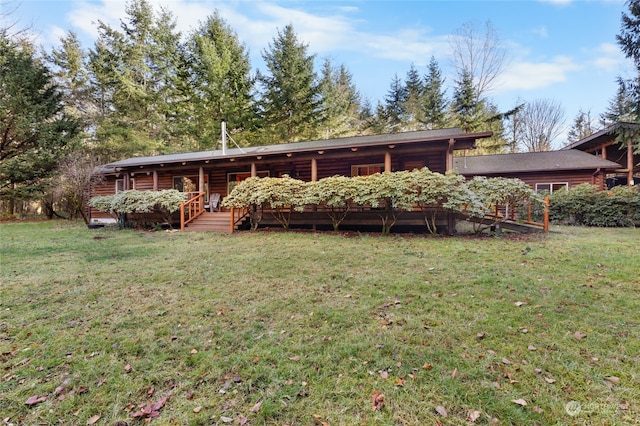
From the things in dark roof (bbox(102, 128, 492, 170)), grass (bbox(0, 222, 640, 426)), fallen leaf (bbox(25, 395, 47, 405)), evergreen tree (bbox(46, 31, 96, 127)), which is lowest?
fallen leaf (bbox(25, 395, 47, 405))

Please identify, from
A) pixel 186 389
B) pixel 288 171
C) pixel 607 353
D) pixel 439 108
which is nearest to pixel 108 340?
pixel 186 389

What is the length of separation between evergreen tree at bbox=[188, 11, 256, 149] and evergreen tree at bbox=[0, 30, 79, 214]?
8.09 meters

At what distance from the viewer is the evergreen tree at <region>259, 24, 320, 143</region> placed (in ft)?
71.3

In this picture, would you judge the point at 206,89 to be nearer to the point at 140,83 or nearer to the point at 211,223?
the point at 140,83

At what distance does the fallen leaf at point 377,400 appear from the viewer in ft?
6.75

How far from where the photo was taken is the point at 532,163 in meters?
15.6

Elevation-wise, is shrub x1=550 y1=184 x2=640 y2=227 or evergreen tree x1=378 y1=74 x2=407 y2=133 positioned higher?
evergreen tree x1=378 y1=74 x2=407 y2=133

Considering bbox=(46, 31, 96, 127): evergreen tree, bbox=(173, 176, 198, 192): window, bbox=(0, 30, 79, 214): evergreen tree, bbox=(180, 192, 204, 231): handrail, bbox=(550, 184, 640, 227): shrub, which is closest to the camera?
bbox=(550, 184, 640, 227): shrub

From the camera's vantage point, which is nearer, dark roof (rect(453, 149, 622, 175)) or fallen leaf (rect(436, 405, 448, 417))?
fallen leaf (rect(436, 405, 448, 417))

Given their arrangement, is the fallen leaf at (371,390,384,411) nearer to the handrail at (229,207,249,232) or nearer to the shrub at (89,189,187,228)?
the handrail at (229,207,249,232)

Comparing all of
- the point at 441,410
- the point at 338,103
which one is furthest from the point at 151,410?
the point at 338,103

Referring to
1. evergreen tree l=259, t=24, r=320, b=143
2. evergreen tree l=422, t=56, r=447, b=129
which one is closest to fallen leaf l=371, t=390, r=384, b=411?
evergreen tree l=259, t=24, r=320, b=143

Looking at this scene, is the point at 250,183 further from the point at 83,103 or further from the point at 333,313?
the point at 83,103

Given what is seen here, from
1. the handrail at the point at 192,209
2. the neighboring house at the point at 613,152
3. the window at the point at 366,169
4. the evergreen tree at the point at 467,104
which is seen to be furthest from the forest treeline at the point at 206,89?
the window at the point at 366,169
